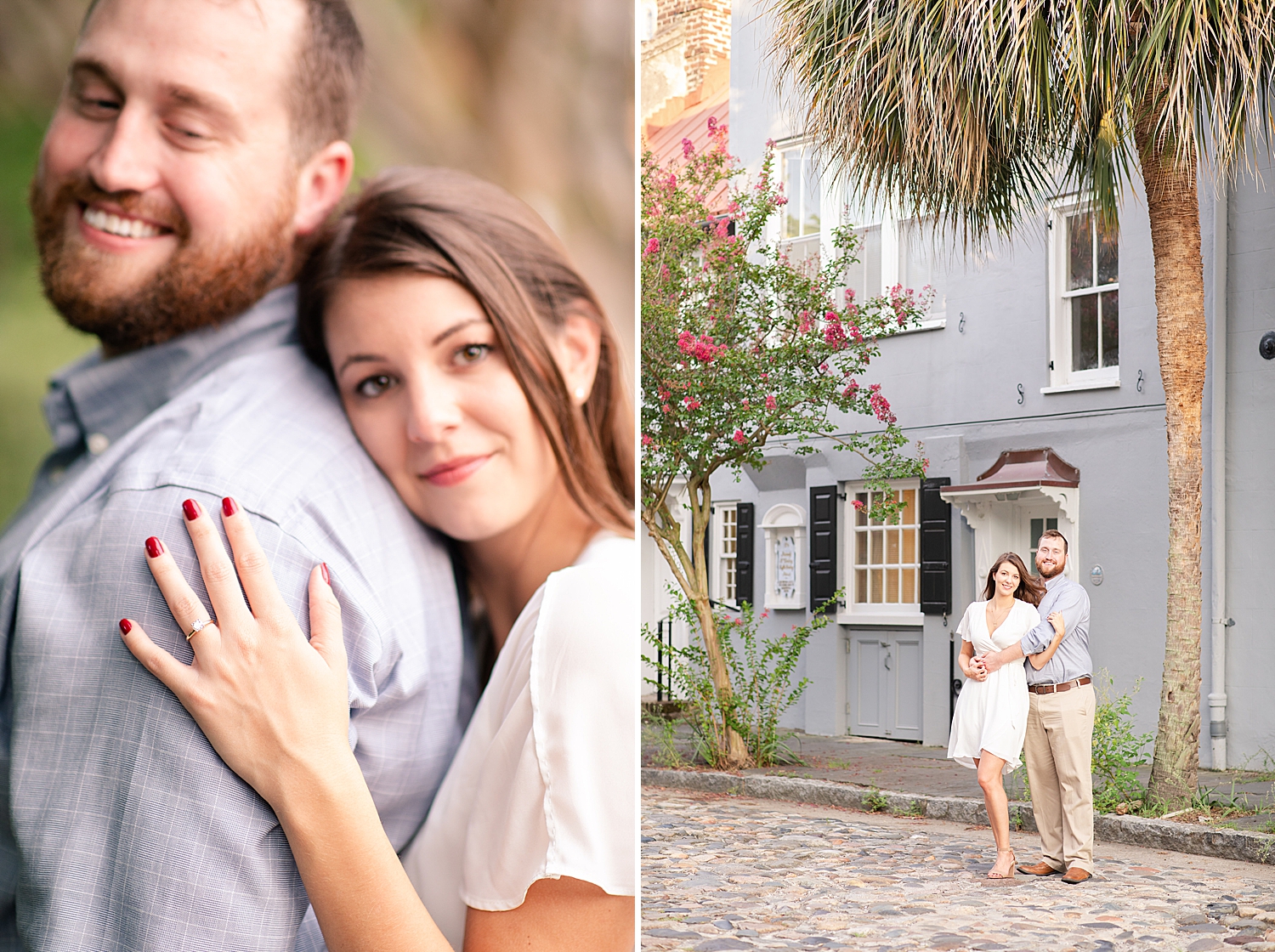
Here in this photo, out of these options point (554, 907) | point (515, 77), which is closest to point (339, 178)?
point (515, 77)

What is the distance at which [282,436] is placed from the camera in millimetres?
1664

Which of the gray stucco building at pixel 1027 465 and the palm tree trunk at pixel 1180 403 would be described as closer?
the palm tree trunk at pixel 1180 403

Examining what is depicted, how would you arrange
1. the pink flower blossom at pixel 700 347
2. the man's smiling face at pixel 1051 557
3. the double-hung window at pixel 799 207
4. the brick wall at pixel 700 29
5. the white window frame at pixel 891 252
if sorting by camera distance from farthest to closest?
the brick wall at pixel 700 29 < the double-hung window at pixel 799 207 < the white window frame at pixel 891 252 < the pink flower blossom at pixel 700 347 < the man's smiling face at pixel 1051 557

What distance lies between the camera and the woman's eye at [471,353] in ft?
5.73

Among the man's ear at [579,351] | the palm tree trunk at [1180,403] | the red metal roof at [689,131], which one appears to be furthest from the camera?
the red metal roof at [689,131]

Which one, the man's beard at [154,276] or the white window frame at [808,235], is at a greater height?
the white window frame at [808,235]

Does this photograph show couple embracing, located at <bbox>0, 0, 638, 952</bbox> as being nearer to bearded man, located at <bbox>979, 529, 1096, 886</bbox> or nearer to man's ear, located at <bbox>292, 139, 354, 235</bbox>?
man's ear, located at <bbox>292, 139, 354, 235</bbox>

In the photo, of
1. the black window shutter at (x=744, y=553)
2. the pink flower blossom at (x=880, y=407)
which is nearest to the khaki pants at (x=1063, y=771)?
the pink flower blossom at (x=880, y=407)

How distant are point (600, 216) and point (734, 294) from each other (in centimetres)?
671

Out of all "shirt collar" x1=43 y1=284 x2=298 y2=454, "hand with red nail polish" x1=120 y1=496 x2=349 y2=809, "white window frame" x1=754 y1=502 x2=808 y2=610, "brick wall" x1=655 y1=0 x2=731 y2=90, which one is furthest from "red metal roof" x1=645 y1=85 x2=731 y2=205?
"hand with red nail polish" x1=120 y1=496 x2=349 y2=809

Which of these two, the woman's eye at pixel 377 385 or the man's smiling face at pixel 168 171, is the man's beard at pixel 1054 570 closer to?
the woman's eye at pixel 377 385

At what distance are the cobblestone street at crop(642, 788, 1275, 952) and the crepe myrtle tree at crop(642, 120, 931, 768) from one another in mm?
1755

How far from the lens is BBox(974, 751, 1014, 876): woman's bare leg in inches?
218

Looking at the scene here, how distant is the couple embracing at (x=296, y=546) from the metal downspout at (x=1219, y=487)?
690cm
